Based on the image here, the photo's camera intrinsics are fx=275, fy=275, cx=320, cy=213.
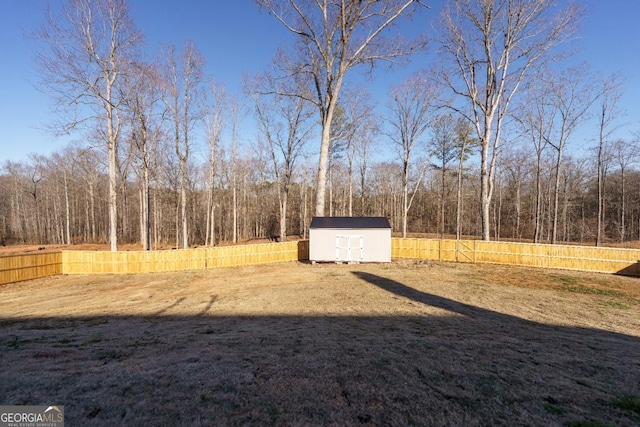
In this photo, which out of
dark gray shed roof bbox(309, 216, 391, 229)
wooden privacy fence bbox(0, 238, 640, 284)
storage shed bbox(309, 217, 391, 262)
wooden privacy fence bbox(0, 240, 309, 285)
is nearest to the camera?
wooden privacy fence bbox(0, 240, 309, 285)

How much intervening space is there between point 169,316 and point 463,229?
46.3m

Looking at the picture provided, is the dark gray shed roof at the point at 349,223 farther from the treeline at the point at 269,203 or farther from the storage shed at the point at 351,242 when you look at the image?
the treeline at the point at 269,203

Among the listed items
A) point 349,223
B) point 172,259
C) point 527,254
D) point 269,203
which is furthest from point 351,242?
point 269,203

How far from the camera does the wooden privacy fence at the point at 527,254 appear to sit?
15.0 m

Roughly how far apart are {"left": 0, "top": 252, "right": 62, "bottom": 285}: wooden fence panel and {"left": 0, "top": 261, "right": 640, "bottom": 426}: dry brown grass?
5125 mm

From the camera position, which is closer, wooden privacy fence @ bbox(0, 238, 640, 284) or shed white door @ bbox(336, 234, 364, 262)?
wooden privacy fence @ bbox(0, 238, 640, 284)

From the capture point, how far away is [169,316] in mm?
7617

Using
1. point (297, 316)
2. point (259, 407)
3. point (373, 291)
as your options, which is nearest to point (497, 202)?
point (373, 291)

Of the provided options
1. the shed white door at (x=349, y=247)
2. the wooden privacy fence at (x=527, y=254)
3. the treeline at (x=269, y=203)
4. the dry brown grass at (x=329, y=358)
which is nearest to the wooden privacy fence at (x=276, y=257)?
the wooden privacy fence at (x=527, y=254)

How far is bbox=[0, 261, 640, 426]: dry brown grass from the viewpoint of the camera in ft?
8.69

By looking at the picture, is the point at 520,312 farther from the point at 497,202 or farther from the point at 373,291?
the point at 497,202

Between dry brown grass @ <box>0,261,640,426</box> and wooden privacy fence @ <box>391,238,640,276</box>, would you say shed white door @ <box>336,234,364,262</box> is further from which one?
dry brown grass @ <box>0,261,640,426</box>

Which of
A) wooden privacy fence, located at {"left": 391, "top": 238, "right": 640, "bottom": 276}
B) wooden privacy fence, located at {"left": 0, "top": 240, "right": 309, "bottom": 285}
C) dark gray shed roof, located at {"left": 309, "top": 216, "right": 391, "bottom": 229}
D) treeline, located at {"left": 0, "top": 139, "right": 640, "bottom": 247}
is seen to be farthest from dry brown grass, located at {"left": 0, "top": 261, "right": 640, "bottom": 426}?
treeline, located at {"left": 0, "top": 139, "right": 640, "bottom": 247}

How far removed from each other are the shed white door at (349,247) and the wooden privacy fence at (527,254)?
4.15 metres
